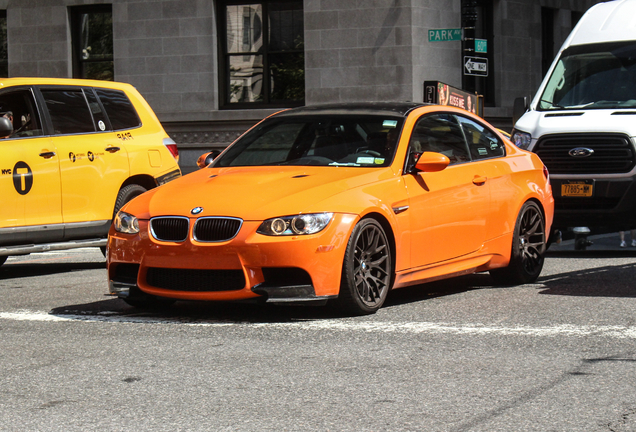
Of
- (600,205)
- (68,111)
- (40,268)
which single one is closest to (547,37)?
(600,205)

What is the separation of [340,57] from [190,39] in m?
3.46

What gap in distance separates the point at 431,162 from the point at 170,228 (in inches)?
79.5

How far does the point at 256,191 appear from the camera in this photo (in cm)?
698

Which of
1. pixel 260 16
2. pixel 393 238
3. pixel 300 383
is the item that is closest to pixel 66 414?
pixel 300 383

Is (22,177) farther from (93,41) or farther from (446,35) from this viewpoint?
(93,41)

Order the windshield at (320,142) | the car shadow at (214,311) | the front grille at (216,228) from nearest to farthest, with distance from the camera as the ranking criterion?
1. the front grille at (216,228)
2. the car shadow at (214,311)
3. the windshield at (320,142)

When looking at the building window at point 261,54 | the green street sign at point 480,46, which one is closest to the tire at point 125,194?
the green street sign at point 480,46

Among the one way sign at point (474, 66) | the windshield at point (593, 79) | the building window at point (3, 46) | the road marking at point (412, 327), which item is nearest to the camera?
the road marking at point (412, 327)

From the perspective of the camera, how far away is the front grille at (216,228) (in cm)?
667

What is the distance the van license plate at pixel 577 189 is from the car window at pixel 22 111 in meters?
5.74

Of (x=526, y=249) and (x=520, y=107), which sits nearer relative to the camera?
(x=526, y=249)

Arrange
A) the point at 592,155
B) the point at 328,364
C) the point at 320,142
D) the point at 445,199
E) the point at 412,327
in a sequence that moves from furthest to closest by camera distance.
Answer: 1. the point at 592,155
2. the point at 320,142
3. the point at 445,199
4. the point at 412,327
5. the point at 328,364

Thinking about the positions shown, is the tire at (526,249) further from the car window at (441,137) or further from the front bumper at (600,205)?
the front bumper at (600,205)

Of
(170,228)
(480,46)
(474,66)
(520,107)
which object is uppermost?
(480,46)
